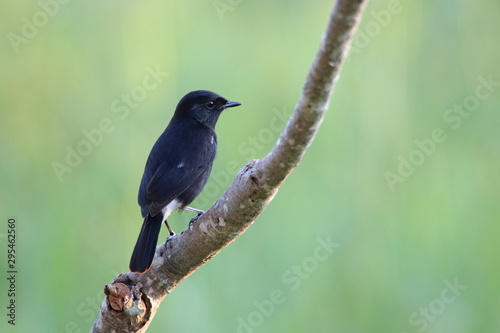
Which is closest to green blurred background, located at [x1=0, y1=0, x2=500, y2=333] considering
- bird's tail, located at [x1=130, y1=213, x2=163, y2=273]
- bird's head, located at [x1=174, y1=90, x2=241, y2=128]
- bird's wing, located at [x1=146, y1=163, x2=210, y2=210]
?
bird's head, located at [x1=174, y1=90, x2=241, y2=128]

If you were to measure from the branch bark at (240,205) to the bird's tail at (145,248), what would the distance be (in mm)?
39

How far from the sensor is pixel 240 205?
258cm

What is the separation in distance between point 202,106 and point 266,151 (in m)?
0.94

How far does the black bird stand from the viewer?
12.5ft

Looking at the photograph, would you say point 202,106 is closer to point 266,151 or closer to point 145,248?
point 266,151

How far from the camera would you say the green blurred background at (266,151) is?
191 inches

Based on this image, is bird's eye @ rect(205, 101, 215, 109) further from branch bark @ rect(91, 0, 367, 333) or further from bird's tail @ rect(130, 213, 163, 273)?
branch bark @ rect(91, 0, 367, 333)

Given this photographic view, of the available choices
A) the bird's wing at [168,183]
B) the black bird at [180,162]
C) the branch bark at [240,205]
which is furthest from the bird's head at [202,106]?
the branch bark at [240,205]

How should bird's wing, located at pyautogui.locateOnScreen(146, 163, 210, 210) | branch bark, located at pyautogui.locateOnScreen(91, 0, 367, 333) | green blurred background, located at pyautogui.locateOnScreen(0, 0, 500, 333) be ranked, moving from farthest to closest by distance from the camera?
green blurred background, located at pyautogui.locateOnScreen(0, 0, 500, 333) → bird's wing, located at pyautogui.locateOnScreen(146, 163, 210, 210) → branch bark, located at pyautogui.locateOnScreen(91, 0, 367, 333)

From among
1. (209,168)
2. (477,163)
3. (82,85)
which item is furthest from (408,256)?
(82,85)

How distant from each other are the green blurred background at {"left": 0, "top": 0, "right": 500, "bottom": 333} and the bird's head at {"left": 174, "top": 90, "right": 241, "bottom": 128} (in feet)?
1.81

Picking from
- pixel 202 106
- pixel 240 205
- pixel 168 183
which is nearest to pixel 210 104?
pixel 202 106

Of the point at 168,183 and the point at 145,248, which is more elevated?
the point at 168,183

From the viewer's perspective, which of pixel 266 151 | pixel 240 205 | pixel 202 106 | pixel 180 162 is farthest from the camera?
pixel 266 151
